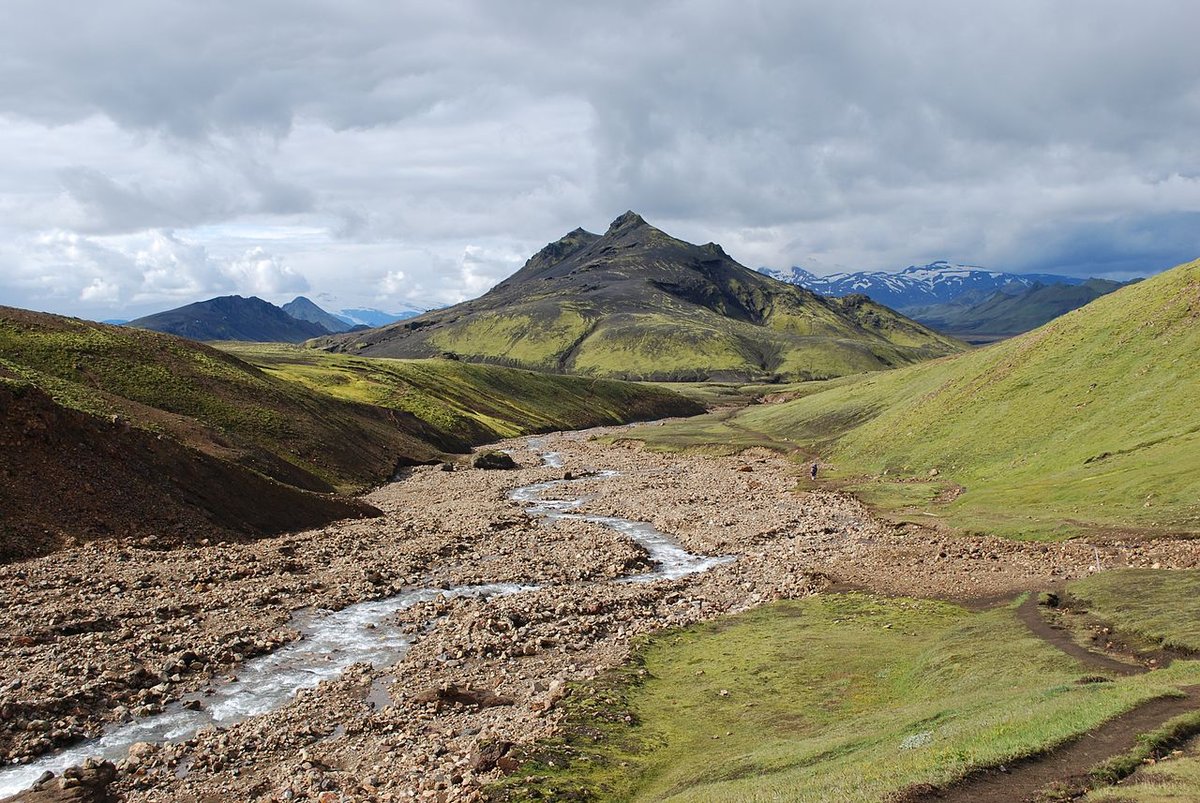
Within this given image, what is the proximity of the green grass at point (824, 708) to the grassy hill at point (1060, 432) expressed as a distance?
23.2 m

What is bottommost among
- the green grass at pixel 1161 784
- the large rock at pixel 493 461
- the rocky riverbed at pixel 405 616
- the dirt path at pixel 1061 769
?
the large rock at pixel 493 461

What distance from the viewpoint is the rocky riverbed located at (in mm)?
23984

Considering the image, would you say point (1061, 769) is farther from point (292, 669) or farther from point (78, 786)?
point (292, 669)

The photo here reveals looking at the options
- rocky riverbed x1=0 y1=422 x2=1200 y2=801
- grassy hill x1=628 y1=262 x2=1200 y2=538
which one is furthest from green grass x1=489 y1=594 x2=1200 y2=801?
grassy hill x1=628 y1=262 x2=1200 y2=538

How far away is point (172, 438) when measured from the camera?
63.7 meters

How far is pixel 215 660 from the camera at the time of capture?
32.4 metres

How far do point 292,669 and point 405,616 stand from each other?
8069 millimetres

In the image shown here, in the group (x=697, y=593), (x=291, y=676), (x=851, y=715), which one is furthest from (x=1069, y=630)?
(x=291, y=676)

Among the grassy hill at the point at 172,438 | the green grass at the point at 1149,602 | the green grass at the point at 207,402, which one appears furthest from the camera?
the green grass at the point at 207,402

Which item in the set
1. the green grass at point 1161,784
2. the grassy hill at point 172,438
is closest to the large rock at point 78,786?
the grassy hill at point 172,438

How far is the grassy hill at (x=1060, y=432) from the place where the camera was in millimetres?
53406

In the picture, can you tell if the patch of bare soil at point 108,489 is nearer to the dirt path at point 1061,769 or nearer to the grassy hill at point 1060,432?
the dirt path at point 1061,769

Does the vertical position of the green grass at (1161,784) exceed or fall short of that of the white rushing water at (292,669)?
it exceeds it

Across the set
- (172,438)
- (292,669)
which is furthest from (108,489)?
(292,669)
